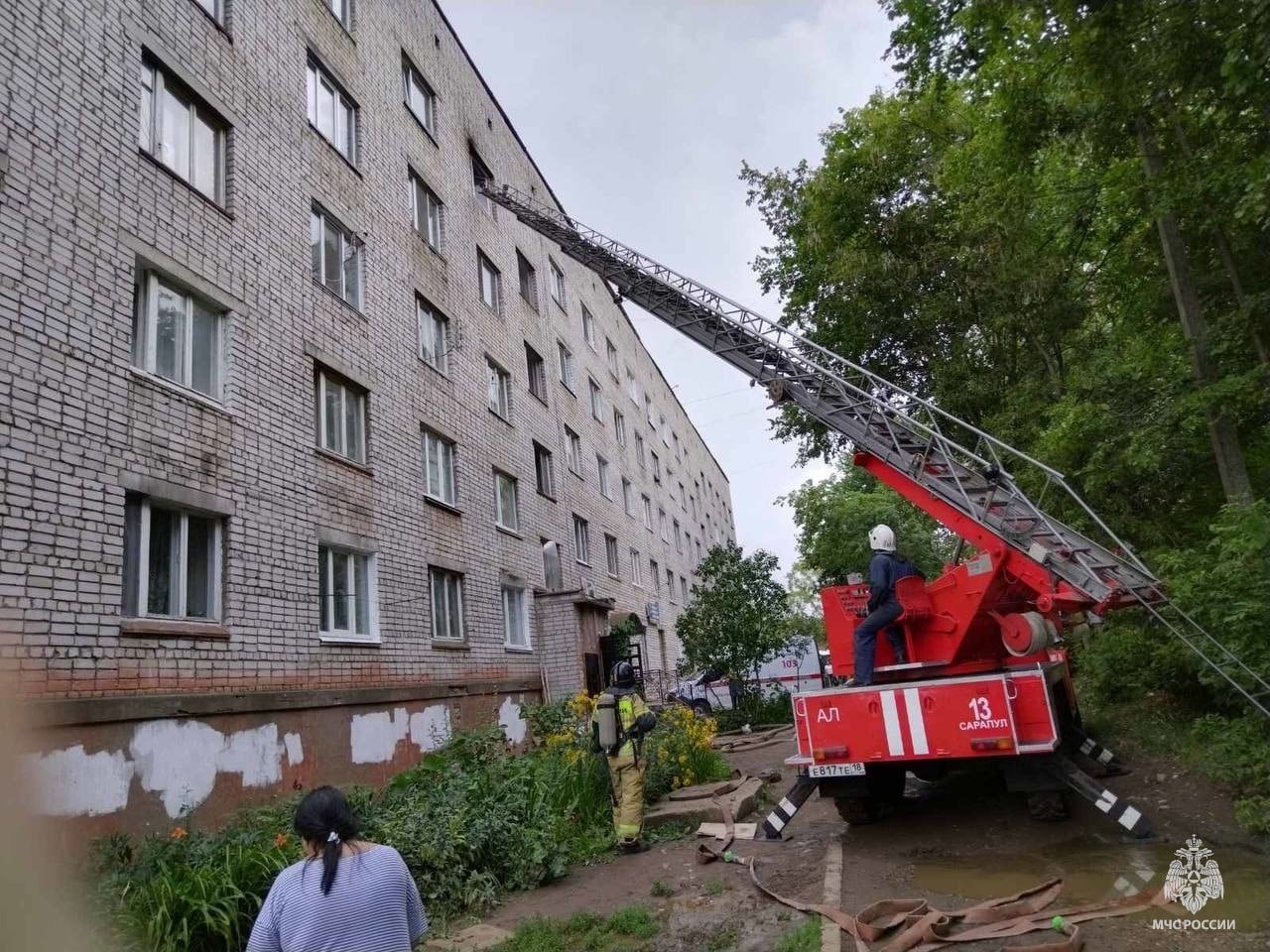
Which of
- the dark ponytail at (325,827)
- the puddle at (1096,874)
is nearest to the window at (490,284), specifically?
the puddle at (1096,874)

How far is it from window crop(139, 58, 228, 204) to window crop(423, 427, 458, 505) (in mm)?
4900

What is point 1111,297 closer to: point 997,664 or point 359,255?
point 997,664

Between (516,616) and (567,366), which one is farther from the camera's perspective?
(567,366)

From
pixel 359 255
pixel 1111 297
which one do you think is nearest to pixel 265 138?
pixel 359 255

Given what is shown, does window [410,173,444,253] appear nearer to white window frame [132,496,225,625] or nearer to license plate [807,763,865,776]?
white window frame [132,496,225,625]

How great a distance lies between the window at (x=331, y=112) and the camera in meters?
11.9

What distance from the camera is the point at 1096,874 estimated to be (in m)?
5.44

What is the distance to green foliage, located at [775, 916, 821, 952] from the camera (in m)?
4.63

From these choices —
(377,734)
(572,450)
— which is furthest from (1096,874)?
(572,450)

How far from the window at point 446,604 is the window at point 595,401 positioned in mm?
11635

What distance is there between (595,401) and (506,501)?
374 inches


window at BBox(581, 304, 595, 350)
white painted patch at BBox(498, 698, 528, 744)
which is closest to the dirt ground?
white painted patch at BBox(498, 698, 528, 744)

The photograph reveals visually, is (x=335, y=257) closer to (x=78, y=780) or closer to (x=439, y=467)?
(x=439, y=467)

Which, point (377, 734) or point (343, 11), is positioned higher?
point (343, 11)
